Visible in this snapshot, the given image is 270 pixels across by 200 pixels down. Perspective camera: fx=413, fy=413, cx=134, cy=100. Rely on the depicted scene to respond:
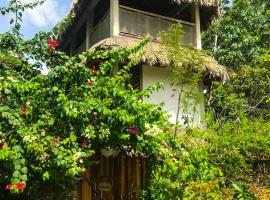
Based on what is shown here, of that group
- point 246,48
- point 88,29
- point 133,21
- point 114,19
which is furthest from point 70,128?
point 246,48

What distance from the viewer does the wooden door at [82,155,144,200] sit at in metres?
8.97

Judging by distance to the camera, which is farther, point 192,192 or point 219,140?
point 219,140

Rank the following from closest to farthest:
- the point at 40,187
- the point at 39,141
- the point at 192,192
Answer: the point at 39,141 → the point at 40,187 → the point at 192,192

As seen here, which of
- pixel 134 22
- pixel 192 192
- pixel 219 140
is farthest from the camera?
pixel 134 22

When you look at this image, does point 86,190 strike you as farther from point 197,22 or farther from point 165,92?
point 197,22

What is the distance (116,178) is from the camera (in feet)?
30.1

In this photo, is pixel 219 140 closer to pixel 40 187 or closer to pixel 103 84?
pixel 103 84

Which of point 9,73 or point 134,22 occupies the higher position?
point 134,22

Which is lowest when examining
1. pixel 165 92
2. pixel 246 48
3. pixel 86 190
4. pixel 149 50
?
pixel 86 190

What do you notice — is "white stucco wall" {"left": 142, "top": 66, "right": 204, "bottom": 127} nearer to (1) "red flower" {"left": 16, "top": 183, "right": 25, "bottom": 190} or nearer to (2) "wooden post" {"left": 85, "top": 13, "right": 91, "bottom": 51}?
Result: (2) "wooden post" {"left": 85, "top": 13, "right": 91, "bottom": 51}

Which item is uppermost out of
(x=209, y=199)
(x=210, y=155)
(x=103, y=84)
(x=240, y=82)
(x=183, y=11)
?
(x=183, y=11)

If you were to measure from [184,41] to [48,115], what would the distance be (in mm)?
5367

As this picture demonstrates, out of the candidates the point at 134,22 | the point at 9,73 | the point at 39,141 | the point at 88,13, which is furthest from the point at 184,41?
the point at 39,141

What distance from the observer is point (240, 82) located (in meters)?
12.2
